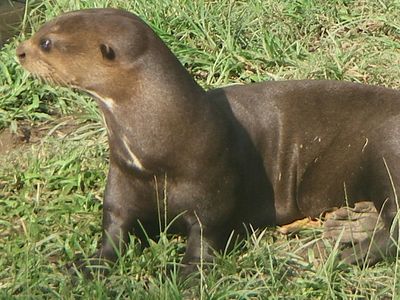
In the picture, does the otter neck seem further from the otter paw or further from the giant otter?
the otter paw

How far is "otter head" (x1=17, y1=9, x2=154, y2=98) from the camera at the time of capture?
445 cm

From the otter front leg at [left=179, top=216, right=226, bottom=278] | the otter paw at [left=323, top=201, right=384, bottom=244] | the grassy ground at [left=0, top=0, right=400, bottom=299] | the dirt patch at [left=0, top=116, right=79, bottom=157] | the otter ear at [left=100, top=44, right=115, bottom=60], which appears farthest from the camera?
the dirt patch at [left=0, top=116, right=79, bottom=157]

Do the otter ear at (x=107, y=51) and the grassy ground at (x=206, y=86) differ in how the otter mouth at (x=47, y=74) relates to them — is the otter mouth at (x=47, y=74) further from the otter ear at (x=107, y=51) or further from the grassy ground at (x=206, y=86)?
the grassy ground at (x=206, y=86)

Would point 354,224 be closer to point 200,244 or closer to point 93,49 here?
point 200,244

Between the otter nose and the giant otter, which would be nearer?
the giant otter

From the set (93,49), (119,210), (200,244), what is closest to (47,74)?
(93,49)

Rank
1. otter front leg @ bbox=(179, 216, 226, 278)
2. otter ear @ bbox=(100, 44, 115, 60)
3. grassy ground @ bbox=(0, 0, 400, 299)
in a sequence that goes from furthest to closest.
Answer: otter front leg @ bbox=(179, 216, 226, 278), otter ear @ bbox=(100, 44, 115, 60), grassy ground @ bbox=(0, 0, 400, 299)

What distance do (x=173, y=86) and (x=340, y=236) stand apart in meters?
0.79

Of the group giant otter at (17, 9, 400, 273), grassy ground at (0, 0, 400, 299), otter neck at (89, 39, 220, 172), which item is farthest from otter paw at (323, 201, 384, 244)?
otter neck at (89, 39, 220, 172)

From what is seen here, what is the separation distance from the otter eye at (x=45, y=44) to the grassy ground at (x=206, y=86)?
0.68m

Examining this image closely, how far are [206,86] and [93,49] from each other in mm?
1596

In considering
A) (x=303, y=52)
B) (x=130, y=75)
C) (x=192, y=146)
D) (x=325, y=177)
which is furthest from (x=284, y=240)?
(x=303, y=52)

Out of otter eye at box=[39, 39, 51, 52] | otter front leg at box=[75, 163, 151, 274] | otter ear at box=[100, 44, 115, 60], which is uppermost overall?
otter ear at box=[100, 44, 115, 60]

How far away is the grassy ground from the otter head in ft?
1.96
